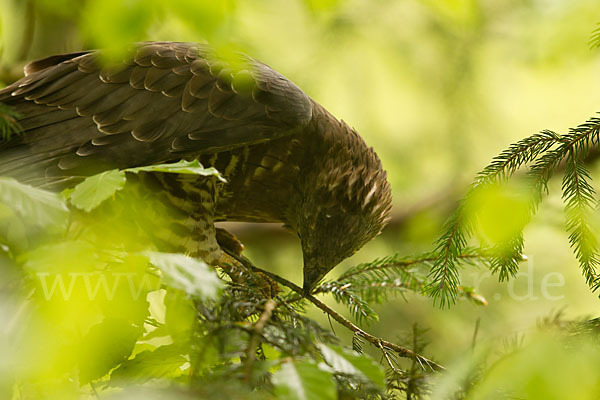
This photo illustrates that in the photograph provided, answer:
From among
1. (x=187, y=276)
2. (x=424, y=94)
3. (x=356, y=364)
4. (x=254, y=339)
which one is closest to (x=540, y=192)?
(x=356, y=364)

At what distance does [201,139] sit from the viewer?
2611mm

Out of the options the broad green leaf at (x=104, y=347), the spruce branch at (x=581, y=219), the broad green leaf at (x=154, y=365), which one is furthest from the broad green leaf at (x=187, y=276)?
the spruce branch at (x=581, y=219)

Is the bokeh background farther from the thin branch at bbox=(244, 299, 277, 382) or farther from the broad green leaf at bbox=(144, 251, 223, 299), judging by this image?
the broad green leaf at bbox=(144, 251, 223, 299)

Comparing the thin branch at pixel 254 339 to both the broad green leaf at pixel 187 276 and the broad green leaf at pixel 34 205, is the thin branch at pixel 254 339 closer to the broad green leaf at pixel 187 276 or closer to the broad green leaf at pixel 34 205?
the broad green leaf at pixel 187 276

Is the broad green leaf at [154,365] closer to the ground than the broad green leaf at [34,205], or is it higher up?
closer to the ground

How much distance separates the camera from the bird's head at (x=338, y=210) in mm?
2914

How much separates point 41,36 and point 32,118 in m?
1.66

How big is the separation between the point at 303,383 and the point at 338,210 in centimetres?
192

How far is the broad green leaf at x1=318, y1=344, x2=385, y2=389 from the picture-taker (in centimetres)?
119

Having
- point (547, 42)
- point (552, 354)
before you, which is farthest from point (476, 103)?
point (552, 354)

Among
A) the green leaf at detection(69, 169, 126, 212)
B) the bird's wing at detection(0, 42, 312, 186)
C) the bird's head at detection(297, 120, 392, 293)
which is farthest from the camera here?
the bird's head at detection(297, 120, 392, 293)

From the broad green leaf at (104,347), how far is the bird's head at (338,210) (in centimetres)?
128

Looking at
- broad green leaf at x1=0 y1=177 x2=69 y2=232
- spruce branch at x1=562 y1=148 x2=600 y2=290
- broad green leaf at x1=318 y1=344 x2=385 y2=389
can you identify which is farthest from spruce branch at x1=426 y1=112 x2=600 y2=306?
broad green leaf at x1=0 y1=177 x2=69 y2=232

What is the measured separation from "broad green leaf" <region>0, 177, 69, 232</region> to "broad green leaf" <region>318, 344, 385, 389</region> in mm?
650
